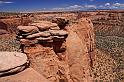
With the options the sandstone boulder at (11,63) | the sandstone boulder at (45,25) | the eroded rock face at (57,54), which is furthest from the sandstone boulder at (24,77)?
the sandstone boulder at (45,25)

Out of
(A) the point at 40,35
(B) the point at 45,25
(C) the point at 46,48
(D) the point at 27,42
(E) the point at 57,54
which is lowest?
(E) the point at 57,54

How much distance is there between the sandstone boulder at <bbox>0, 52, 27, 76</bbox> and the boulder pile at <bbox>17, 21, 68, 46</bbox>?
5090 millimetres

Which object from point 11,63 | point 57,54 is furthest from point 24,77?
point 57,54

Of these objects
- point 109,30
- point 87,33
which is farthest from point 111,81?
point 109,30

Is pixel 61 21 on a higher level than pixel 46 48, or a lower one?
higher

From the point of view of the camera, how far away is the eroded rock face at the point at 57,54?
50.3ft

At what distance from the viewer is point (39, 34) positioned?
1538 centimetres

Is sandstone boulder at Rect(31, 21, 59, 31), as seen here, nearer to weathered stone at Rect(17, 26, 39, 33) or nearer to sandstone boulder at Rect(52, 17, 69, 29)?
weathered stone at Rect(17, 26, 39, 33)

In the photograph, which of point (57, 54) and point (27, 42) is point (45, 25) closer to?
point (27, 42)

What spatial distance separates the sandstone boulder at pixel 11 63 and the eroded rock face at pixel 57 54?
17.0ft

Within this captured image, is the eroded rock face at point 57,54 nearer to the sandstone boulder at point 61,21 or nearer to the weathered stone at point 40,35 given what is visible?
the weathered stone at point 40,35

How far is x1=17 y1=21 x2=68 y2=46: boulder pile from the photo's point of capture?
1521 cm

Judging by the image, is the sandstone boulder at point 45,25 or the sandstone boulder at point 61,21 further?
the sandstone boulder at point 61,21

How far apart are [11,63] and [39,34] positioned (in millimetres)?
6365
